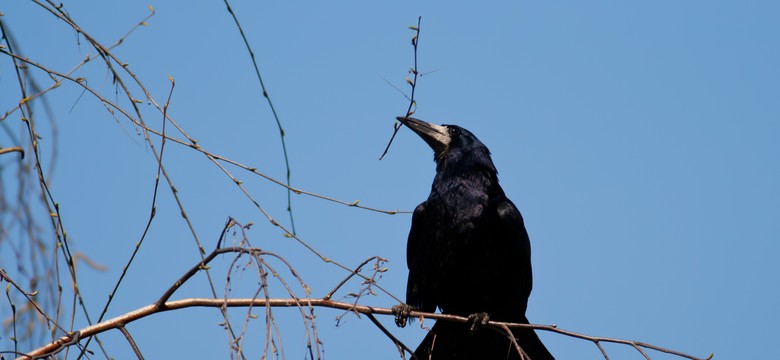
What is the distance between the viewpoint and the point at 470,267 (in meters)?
5.50

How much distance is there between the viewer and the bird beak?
254 inches

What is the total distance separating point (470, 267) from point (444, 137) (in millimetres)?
1279

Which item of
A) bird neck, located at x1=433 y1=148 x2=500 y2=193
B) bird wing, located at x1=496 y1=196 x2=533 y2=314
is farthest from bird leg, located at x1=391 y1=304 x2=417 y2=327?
bird neck, located at x1=433 y1=148 x2=500 y2=193

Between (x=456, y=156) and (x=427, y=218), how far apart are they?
25.3 inches

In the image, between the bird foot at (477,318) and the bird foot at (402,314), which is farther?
the bird foot at (402,314)

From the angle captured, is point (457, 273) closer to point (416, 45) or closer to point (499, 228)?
point (499, 228)

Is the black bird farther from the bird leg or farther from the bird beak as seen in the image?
the bird beak

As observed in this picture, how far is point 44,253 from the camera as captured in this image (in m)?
2.95

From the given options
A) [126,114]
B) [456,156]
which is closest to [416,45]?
[126,114]

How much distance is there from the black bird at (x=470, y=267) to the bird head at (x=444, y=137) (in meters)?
0.47

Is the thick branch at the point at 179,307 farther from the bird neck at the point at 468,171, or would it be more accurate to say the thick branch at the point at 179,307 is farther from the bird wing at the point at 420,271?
the bird neck at the point at 468,171

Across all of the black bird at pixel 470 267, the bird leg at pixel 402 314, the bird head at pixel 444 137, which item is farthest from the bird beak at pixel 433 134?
the bird leg at pixel 402 314

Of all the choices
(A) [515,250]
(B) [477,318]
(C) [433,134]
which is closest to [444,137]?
(C) [433,134]

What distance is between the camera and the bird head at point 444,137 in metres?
6.33
